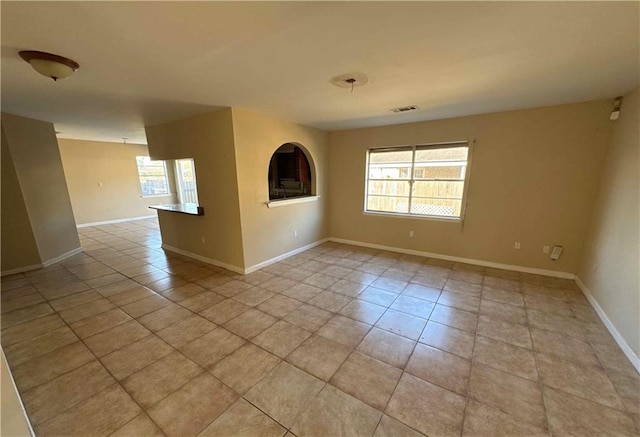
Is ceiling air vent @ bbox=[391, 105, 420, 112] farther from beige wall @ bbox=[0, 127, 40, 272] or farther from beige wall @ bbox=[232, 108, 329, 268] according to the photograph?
beige wall @ bbox=[0, 127, 40, 272]

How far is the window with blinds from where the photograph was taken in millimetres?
4016

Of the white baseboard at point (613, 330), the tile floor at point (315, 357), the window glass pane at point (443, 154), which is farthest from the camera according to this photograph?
the window glass pane at point (443, 154)

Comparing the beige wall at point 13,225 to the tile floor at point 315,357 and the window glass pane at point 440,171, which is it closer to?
the tile floor at point 315,357

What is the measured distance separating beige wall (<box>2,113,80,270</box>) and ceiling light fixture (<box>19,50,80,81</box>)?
3.09 metres

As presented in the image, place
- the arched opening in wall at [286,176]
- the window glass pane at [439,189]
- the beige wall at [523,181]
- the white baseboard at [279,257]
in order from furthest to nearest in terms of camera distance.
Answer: the arched opening in wall at [286,176] → the window glass pane at [439,189] → the white baseboard at [279,257] → the beige wall at [523,181]

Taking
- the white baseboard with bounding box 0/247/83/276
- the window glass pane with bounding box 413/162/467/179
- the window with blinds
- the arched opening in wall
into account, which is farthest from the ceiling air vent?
the white baseboard with bounding box 0/247/83/276

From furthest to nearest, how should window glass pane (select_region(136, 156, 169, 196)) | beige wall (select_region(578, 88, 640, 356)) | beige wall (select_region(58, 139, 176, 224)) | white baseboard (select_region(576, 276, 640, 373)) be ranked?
window glass pane (select_region(136, 156, 169, 196)) → beige wall (select_region(58, 139, 176, 224)) → beige wall (select_region(578, 88, 640, 356)) → white baseboard (select_region(576, 276, 640, 373))

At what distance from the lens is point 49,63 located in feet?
5.67

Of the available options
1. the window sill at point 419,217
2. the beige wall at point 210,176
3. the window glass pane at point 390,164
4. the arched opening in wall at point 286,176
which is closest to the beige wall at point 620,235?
the window sill at point 419,217

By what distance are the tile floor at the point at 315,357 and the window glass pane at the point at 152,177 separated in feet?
16.1

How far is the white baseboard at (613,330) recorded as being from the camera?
6.24ft

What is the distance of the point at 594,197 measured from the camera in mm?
3133

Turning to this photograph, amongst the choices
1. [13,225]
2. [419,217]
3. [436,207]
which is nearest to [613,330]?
[436,207]

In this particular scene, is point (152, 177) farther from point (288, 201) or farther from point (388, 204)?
point (388, 204)
